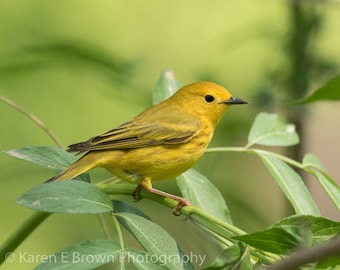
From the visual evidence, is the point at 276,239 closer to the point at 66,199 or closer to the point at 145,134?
the point at 66,199

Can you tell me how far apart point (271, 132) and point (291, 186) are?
339 millimetres

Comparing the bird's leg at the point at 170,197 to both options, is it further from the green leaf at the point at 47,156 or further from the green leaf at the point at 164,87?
the green leaf at the point at 164,87

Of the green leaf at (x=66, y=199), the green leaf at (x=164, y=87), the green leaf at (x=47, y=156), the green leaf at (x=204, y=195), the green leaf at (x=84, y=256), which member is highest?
the green leaf at (x=164, y=87)

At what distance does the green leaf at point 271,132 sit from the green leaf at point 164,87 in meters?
0.24

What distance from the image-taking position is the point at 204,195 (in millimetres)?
1622

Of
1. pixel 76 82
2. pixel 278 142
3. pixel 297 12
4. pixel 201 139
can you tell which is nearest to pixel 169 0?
pixel 76 82

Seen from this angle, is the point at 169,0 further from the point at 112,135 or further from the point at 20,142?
the point at 112,135

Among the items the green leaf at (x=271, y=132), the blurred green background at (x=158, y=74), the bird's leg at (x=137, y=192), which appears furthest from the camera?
the blurred green background at (x=158, y=74)

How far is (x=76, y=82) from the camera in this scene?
4.24 metres

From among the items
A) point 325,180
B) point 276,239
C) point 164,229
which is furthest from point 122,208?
point 325,180

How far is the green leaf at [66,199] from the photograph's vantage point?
46.1 inches

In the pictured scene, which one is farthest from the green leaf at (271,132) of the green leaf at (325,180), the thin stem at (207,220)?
the thin stem at (207,220)

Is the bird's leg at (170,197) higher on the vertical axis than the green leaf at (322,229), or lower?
higher

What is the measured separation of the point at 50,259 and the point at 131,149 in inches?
38.7
